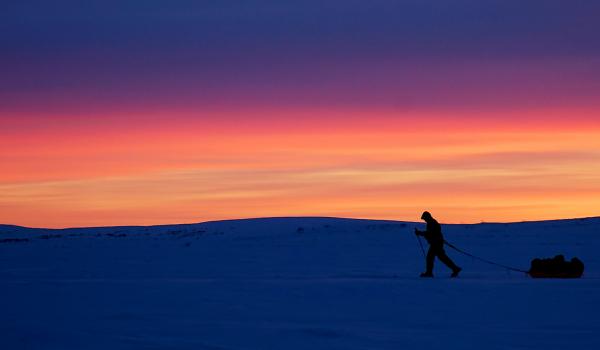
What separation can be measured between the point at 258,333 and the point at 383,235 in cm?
2351

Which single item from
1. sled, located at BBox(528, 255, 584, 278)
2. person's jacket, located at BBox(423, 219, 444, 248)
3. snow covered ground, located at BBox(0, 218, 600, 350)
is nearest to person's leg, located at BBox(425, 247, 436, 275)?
person's jacket, located at BBox(423, 219, 444, 248)

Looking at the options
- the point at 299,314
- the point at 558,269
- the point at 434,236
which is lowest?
the point at 299,314

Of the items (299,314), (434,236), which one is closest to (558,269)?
(434,236)

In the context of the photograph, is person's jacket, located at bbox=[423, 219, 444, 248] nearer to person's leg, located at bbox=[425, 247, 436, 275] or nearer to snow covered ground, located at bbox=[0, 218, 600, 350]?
person's leg, located at bbox=[425, 247, 436, 275]

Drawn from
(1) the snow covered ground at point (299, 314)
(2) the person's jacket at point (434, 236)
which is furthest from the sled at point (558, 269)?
(2) the person's jacket at point (434, 236)

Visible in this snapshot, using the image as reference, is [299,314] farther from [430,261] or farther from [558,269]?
[558,269]

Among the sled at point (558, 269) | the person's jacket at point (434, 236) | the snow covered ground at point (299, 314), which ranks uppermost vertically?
the person's jacket at point (434, 236)

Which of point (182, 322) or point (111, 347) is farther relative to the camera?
point (182, 322)

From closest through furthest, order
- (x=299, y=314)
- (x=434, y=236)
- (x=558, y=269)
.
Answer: (x=299, y=314), (x=558, y=269), (x=434, y=236)

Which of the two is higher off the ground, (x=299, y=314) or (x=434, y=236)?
(x=434, y=236)

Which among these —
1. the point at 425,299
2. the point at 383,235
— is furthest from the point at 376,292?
the point at 383,235

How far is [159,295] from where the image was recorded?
545 inches

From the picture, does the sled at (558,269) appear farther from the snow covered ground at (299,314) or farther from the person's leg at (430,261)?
the person's leg at (430,261)

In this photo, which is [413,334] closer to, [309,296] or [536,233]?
[309,296]
